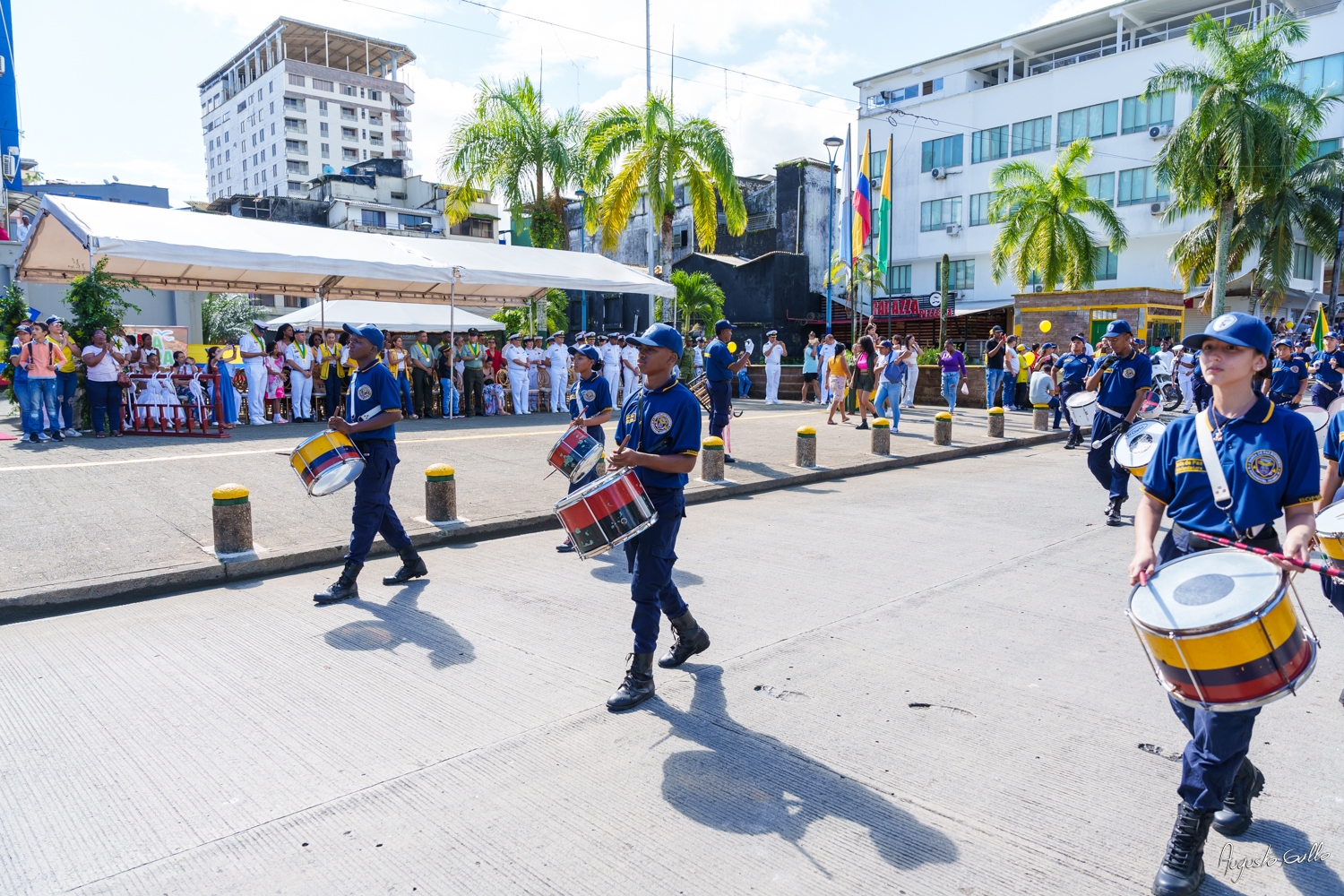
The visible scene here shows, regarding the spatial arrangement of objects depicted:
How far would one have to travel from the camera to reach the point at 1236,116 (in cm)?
2688

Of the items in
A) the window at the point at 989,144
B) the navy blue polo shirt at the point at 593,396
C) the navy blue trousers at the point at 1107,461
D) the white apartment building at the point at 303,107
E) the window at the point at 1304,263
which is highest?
the white apartment building at the point at 303,107

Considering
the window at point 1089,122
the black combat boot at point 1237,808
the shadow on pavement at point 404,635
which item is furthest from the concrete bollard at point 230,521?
the window at point 1089,122

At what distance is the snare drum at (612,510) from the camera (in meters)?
4.31

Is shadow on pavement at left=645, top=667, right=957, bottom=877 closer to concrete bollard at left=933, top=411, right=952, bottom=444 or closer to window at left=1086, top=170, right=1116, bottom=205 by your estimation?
concrete bollard at left=933, top=411, right=952, bottom=444

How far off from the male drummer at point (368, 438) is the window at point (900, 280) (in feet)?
151

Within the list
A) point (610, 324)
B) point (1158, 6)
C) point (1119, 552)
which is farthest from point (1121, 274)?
point (1119, 552)

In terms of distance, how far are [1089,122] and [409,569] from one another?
45239 mm

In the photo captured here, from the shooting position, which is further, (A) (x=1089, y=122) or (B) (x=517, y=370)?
(A) (x=1089, y=122)

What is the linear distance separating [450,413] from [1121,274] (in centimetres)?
3611

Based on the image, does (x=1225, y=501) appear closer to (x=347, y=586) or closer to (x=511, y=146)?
(x=347, y=586)

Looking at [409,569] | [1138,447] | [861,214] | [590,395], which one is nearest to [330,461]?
[409,569]

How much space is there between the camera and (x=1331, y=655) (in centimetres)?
499

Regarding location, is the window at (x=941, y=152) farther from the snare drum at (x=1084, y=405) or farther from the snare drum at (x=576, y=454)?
the snare drum at (x=576, y=454)

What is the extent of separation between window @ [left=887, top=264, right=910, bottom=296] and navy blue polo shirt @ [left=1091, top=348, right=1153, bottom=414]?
1667 inches
